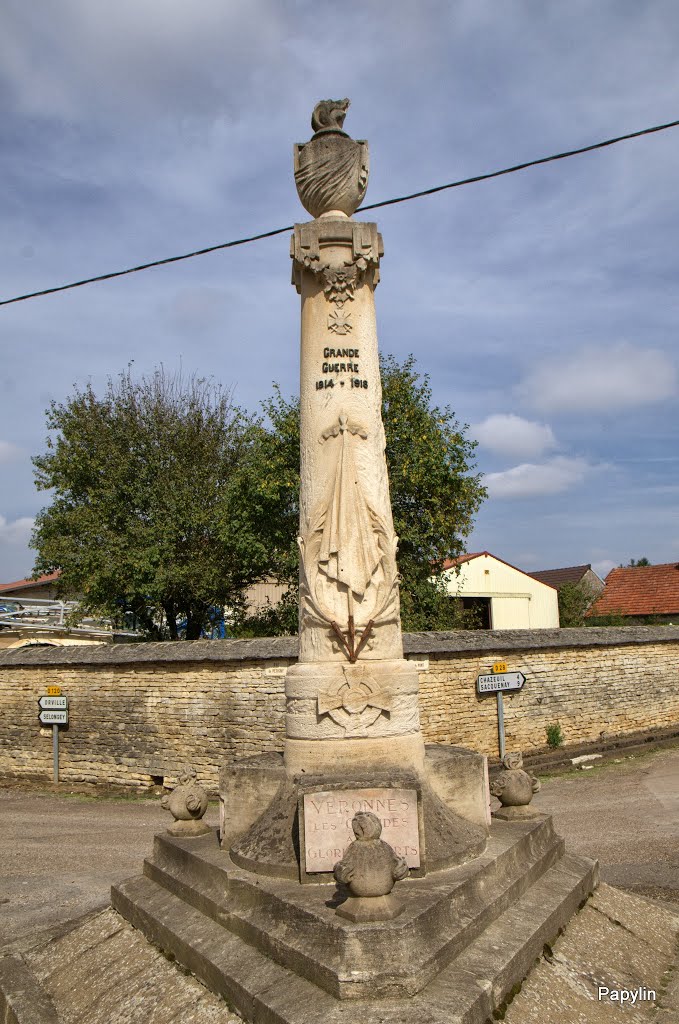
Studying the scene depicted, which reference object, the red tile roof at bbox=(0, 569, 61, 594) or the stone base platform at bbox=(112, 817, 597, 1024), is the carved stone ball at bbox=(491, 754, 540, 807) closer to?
the stone base platform at bbox=(112, 817, 597, 1024)

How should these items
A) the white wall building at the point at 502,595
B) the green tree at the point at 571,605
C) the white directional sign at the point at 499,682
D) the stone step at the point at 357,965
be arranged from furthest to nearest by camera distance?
the green tree at the point at 571,605, the white wall building at the point at 502,595, the white directional sign at the point at 499,682, the stone step at the point at 357,965

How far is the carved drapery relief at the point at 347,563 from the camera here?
15.8 feet

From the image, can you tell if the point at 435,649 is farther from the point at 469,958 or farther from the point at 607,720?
the point at 469,958

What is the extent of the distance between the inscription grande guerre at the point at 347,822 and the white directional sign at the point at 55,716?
10658mm

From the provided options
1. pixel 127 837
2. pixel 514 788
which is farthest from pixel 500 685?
pixel 514 788

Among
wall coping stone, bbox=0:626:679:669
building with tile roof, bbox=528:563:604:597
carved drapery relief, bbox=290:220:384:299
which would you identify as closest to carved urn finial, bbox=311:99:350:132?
carved drapery relief, bbox=290:220:384:299

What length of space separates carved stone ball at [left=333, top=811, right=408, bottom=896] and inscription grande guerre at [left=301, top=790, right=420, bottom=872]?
0.60 meters

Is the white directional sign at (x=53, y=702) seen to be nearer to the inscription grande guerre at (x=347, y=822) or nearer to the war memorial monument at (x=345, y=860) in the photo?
the war memorial monument at (x=345, y=860)

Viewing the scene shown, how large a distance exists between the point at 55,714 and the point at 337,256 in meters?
11.1

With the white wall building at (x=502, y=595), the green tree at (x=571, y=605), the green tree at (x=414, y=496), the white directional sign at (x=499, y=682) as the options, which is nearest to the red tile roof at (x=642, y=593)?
Result: the green tree at (x=571, y=605)

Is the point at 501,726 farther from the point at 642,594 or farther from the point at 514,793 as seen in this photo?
the point at 642,594

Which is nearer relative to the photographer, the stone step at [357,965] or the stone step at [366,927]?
the stone step at [357,965]

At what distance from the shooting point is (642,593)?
98.7 ft

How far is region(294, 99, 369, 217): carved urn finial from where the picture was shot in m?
5.34
